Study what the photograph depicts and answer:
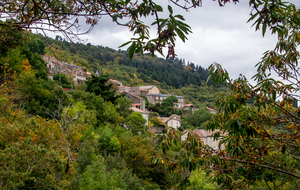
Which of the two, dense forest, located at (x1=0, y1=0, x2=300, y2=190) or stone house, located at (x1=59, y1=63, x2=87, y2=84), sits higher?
stone house, located at (x1=59, y1=63, x2=87, y2=84)

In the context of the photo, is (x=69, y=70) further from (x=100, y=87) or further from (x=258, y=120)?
(x=258, y=120)

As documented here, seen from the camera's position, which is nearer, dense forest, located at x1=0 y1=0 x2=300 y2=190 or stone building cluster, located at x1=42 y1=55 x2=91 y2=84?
dense forest, located at x1=0 y1=0 x2=300 y2=190

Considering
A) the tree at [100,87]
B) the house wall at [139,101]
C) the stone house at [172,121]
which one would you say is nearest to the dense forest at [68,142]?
the tree at [100,87]

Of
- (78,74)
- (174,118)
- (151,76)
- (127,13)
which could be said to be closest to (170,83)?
(151,76)

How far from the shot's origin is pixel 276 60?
3268 millimetres

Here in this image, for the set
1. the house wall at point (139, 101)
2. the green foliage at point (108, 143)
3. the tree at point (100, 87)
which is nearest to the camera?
the green foliage at point (108, 143)

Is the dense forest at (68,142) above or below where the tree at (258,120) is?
below

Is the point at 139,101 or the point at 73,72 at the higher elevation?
the point at 73,72

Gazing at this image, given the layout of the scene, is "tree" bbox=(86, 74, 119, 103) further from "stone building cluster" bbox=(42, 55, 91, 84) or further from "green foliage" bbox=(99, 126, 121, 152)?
"stone building cluster" bbox=(42, 55, 91, 84)

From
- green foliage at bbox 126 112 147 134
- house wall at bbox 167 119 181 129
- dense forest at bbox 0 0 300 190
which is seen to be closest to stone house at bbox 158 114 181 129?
house wall at bbox 167 119 181 129

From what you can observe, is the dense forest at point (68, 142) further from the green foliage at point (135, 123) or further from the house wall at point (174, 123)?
the house wall at point (174, 123)

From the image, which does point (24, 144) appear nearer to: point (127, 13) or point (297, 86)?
point (127, 13)

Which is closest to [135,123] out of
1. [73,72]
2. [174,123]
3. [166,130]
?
[166,130]

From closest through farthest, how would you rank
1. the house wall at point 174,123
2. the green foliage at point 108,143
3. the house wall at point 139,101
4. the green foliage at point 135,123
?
the green foliage at point 108,143 < the green foliage at point 135,123 < the house wall at point 139,101 < the house wall at point 174,123
